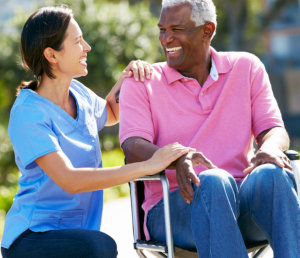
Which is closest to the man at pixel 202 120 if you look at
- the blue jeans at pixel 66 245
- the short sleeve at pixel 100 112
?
the short sleeve at pixel 100 112

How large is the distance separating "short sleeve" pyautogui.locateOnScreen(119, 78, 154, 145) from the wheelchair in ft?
0.78

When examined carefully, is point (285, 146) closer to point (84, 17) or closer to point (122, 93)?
point (122, 93)

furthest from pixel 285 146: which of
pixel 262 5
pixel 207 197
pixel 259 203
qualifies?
pixel 262 5

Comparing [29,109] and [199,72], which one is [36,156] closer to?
[29,109]

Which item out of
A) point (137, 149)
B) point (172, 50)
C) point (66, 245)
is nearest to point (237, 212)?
point (137, 149)

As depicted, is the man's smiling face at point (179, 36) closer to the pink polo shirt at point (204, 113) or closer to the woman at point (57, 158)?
the pink polo shirt at point (204, 113)

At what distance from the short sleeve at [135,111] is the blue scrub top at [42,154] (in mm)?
197

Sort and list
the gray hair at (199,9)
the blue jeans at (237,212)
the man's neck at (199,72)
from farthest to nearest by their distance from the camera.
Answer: the man's neck at (199,72) < the gray hair at (199,9) < the blue jeans at (237,212)

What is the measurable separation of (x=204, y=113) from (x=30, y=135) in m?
0.91

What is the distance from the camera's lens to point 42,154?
2.71m

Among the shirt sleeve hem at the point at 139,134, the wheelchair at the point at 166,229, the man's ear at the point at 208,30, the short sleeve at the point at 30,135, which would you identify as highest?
the man's ear at the point at 208,30

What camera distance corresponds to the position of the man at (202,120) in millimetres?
2793

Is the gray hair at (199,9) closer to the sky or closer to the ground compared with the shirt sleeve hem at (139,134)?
closer to the sky

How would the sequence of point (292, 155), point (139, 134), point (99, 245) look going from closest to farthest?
point (99, 245), point (292, 155), point (139, 134)
